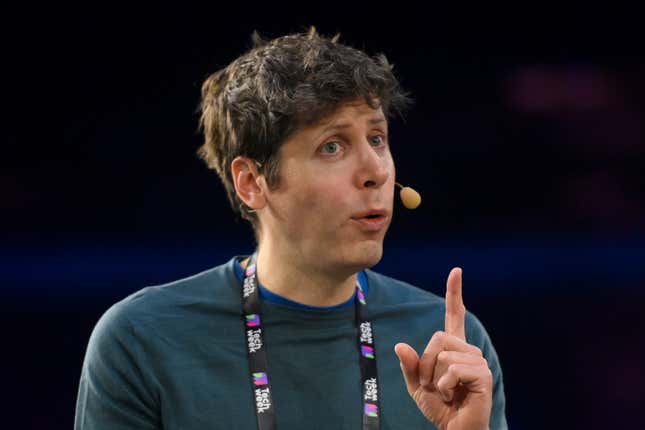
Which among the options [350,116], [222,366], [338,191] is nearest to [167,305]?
[222,366]

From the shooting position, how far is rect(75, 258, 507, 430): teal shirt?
207cm

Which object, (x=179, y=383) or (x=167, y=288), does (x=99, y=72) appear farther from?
(x=179, y=383)

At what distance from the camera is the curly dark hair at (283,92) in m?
2.12

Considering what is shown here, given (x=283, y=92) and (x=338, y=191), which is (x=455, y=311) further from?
(x=283, y=92)

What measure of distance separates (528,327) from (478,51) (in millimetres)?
998

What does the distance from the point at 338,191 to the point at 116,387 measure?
597 millimetres

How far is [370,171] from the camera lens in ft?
6.78

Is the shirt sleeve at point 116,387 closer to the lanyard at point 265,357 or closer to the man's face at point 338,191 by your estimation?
the lanyard at point 265,357

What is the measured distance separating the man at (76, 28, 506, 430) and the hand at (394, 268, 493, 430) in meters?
0.06

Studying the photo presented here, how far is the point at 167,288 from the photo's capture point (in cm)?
226

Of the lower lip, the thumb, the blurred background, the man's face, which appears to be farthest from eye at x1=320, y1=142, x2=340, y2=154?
the blurred background

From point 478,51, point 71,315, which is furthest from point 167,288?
point 478,51

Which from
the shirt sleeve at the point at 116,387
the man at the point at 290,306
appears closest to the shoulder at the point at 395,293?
the man at the point at 290,306

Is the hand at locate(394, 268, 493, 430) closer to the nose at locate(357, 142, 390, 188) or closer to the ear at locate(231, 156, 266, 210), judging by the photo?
the nose at locate(357, 142, 390, 188)
